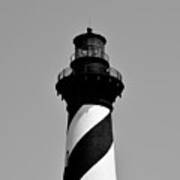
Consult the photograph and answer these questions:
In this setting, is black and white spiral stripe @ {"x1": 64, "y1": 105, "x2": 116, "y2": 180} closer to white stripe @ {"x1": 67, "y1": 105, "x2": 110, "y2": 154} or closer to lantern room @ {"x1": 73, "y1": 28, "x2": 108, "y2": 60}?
white stripe @ {"x1": 67, "y1": 105, "x2": 110, "y2": 154}

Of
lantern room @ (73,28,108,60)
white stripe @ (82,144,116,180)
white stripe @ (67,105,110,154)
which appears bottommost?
white stripe @ (82,144,116,180)

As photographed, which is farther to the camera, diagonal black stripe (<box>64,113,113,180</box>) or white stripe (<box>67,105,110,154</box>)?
white stripe (<box>67,105,110,154</box>)

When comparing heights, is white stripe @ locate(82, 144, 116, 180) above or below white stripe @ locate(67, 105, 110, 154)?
below

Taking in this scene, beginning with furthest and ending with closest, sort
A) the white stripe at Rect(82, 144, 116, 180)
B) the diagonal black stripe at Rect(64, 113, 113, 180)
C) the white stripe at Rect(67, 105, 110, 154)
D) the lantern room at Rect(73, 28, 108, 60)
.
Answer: the lantern room at Rect(73, 28, 108, 60) < the white stripe at Rect(67, 105, 110, 154) < the diagonal black stripe at Rect(64, 113, 113, 180) < the white stripe at Rect(82, 144, 116, 180)

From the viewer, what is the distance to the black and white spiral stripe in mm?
21438

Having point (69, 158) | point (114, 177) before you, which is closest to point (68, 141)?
point (69, 158)

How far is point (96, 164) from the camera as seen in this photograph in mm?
21453

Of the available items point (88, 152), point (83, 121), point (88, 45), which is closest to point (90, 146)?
point (88, 152)

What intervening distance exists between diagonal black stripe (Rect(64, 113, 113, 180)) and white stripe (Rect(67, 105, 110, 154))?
169mm

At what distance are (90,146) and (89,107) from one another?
149 centimetres

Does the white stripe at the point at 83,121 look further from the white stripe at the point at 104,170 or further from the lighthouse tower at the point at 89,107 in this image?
the white stripe at the point at 104,170

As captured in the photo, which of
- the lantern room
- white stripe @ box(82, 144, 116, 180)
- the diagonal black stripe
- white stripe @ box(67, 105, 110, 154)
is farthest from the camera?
the lantern room

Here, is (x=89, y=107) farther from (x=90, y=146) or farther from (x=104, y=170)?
(x=104, y=170)

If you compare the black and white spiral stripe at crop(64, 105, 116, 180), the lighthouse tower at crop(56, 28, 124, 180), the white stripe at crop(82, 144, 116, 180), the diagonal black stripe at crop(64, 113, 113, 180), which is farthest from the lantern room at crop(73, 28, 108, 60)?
the white stripe at crop(82, 144, 116, 180)
